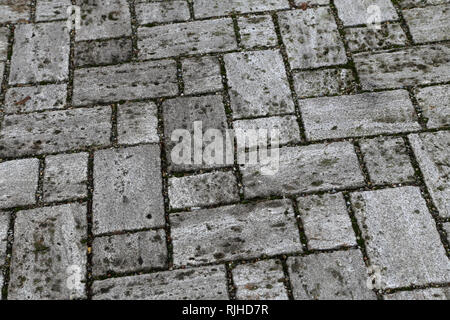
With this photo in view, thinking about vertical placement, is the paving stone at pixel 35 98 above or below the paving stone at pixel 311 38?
below

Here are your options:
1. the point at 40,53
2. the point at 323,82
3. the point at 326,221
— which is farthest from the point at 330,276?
the point at 40,53

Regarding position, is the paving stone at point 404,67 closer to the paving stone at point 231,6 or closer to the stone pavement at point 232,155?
the stone pavement at point 232,155

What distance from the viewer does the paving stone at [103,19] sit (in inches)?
135

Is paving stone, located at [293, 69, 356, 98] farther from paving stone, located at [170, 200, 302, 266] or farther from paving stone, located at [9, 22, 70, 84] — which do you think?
paving stone, located at [9, 22, 70, 84]

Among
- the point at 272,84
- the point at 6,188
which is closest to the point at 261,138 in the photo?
the point at 272,84

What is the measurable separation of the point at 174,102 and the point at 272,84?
0.63 meters

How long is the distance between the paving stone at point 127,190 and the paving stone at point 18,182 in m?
0.35

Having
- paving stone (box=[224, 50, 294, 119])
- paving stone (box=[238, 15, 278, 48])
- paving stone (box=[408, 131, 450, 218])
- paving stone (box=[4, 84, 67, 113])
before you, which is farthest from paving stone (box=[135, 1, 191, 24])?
paving stone (box=[408, 131, 450, 218])

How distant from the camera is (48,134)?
116 inches

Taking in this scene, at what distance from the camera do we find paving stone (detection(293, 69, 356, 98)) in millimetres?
3074

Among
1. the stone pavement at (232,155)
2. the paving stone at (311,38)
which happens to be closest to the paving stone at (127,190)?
the stone pavement at (232,155)

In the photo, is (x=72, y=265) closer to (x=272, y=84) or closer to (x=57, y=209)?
(x=57, y=209)

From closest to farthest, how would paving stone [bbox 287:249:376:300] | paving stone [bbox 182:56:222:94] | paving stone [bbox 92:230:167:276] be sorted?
1. paving stone [bbox 287:249:376:300]
2. paving stone [bbox 92:230:167:276]
3. paving stone [bbox 182:56:222:94]

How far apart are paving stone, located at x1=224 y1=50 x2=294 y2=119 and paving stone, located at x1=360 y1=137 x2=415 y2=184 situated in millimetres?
529
